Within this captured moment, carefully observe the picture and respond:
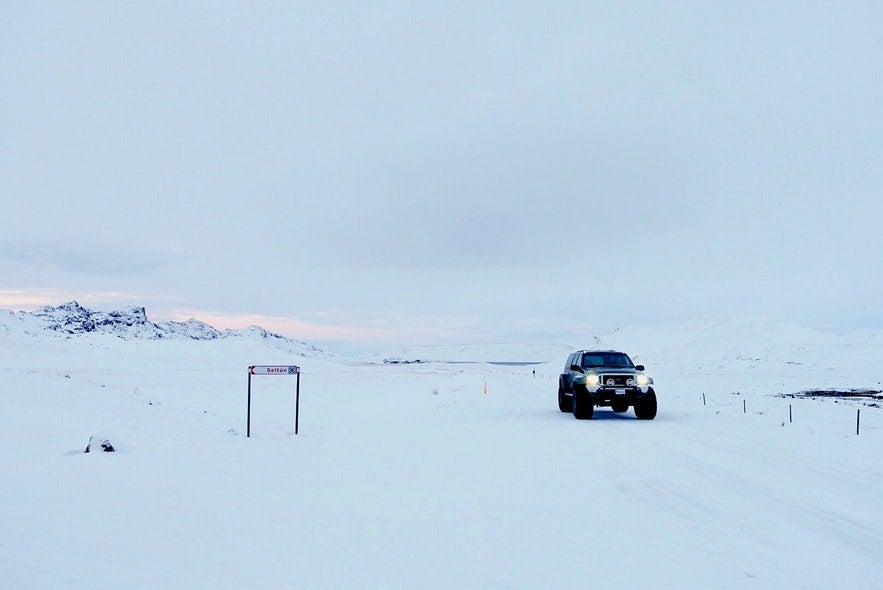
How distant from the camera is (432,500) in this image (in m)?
8.21

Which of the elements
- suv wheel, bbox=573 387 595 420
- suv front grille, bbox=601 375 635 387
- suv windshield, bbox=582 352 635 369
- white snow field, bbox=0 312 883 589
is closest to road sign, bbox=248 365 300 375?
white snow field, bbox=0 312 883 589

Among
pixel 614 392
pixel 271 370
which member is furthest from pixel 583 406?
pixel 271 370

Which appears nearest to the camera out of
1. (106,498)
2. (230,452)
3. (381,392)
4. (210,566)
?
(210,566)

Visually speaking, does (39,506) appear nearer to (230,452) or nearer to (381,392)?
(230,452)

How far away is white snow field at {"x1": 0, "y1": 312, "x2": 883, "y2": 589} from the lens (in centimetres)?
550

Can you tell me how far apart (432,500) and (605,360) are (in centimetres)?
1358

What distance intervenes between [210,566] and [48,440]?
959 cm

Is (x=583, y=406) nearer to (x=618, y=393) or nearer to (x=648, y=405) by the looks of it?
(x=618, y=393)

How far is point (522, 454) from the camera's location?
1217 cm

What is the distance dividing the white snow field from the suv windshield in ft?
5.95

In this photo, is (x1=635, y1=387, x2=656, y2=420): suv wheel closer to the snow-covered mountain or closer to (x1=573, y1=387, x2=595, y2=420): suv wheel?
(x1=573, y1=387, x2=595, y2=420): suv wheel

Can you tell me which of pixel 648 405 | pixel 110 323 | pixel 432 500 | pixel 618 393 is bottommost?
pixel 432 500

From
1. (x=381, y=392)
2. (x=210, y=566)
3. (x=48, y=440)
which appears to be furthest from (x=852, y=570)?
(x=381, y=392)

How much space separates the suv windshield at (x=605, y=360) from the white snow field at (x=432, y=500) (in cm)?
181
